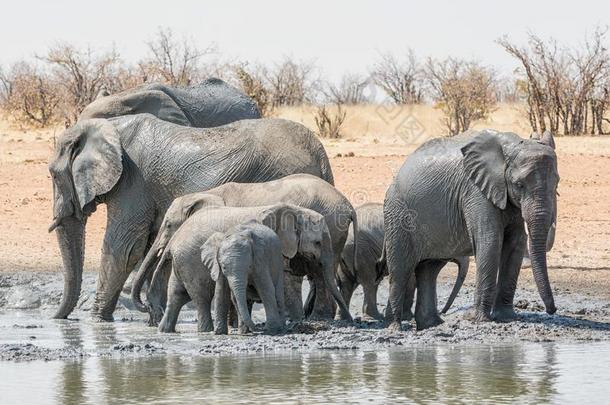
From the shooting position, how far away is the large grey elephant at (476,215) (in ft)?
38.9

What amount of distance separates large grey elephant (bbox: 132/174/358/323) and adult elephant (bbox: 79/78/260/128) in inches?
110

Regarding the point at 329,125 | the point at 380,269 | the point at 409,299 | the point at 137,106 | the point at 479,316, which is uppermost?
the point at 329,125

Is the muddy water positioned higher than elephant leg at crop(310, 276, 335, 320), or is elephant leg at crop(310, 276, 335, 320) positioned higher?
elephant leg at crop(310, 276, 335, 320)

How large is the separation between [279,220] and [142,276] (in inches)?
55.8

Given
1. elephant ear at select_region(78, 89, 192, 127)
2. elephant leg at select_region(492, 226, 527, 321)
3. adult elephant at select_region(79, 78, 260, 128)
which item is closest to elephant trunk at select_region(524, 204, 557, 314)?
elephant leg at select_region(492, 226, 527, 321)

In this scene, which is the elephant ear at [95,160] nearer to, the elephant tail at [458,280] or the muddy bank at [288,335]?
the muddy bank at [288,335]

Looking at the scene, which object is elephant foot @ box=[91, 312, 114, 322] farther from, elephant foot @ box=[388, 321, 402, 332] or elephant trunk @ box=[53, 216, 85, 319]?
elephant foot @ box=[388, 321, 402, 332]

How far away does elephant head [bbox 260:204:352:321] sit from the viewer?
40.8ft

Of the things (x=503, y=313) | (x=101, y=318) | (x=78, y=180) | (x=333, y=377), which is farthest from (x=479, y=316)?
(x=78, y=180)

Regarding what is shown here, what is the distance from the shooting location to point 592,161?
918 inches

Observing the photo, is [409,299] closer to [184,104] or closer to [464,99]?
[184,104]

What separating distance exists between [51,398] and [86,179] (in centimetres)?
522

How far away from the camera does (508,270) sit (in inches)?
489

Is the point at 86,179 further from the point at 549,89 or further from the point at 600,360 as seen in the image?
the point at 549,89
